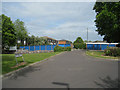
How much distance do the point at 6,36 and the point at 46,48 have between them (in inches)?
410

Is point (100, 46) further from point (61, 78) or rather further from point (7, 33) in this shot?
point (61, 78)

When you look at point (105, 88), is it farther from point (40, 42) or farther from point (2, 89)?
point (40, 42)

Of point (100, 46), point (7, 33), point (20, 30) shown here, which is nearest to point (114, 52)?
point (7, 33)

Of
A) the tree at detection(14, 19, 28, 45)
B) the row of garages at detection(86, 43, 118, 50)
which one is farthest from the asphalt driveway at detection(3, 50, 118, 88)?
the tree at detection(14, 19, 28, 45)

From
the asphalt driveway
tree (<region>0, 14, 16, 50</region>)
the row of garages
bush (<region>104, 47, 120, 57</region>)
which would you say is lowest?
the asphalt driveway

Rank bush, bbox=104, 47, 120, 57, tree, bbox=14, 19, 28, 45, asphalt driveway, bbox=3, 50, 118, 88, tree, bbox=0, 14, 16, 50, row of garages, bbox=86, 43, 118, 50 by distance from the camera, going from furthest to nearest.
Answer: tree, bbox=14, 19, 28, 45 < row of garages, bbox=86, 43, 118, 50 < tree, bbox=0, 14, 16, 50 < bush, bbox=104, 47, 120, 57 < asphalt driveway, bbox=3, 50, 118, 88

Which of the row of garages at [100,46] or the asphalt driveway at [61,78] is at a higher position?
the row of garages at [100,46]

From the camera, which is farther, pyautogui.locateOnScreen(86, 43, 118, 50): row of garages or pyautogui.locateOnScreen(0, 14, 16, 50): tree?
pyautogui.locateOnScreen(86, 43, 118, 50): row of garages

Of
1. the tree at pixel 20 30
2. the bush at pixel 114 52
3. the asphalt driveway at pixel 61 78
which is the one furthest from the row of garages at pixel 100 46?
the asphalt driveway at pixel 61 78

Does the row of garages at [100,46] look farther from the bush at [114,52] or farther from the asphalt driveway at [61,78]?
the asphalt driveway at [61,78]

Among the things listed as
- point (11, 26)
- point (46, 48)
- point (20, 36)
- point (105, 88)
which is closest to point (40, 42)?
point (20, 36)

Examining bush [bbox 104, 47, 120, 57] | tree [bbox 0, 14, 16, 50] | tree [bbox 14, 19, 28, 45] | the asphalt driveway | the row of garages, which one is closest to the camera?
the asphalt driveway

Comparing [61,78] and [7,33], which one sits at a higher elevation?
[7,33]

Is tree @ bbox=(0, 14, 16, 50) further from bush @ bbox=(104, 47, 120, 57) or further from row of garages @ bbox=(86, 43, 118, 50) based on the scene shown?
row of garages @ bbox=(86, 43, 118, 50)
